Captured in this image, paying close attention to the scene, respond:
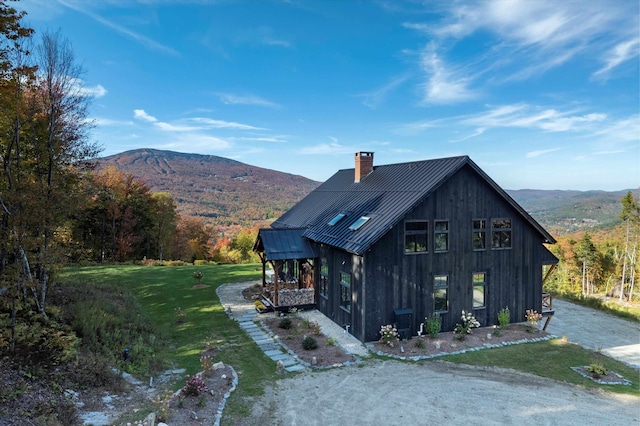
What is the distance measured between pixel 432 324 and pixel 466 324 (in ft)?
5.10

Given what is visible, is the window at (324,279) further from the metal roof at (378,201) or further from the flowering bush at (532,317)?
the flowering bush at (532,317)

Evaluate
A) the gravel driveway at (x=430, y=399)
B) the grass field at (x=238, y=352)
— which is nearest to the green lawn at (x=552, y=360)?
the grass field at (x=238, y=352)

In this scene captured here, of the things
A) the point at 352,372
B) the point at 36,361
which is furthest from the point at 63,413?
the point at 352,372

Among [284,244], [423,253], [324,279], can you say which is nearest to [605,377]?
[423,253]

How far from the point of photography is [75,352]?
27.8 feet

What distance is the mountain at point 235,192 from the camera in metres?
82.1

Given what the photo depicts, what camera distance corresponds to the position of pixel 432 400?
8258mm

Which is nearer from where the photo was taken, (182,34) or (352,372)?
(352,372)

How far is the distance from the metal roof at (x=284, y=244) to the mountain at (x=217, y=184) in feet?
178

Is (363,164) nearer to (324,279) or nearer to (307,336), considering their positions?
(324,279)

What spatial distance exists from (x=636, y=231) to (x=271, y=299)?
39889mm

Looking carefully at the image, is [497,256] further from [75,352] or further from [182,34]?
[182,34]

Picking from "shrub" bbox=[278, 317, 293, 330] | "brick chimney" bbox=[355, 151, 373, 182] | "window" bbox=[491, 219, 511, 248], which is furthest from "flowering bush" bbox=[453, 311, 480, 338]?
"brick chimney" bbox=[355, 151, 373, 182]

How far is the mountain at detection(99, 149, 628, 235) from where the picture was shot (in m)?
82.1
